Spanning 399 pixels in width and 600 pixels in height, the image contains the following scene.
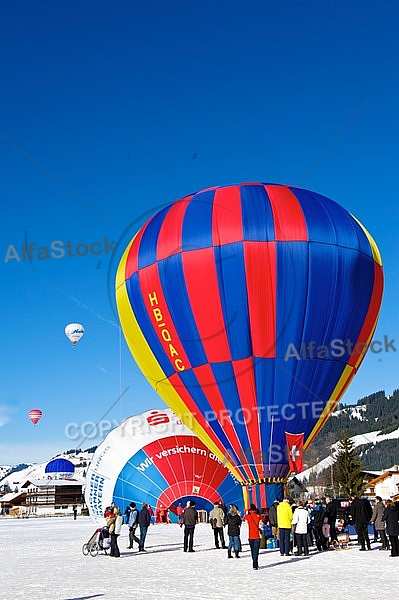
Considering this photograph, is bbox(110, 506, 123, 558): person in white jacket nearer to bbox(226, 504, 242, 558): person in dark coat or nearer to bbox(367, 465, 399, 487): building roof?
bbox(226, 504, 242, 558): person in dark coat

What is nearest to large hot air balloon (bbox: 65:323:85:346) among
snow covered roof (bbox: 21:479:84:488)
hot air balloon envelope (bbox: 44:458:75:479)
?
snow covered roof (bbox: 21:479:84:488)

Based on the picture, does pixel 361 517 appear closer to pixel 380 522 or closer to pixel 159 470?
pixel 380 522

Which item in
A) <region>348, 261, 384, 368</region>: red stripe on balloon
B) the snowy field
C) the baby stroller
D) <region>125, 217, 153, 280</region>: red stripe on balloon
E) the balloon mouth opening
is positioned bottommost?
the snowy field

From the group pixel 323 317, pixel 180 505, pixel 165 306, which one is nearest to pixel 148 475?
pixel 180 505

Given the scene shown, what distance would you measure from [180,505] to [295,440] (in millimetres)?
10261

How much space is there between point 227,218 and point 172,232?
1.98 meters

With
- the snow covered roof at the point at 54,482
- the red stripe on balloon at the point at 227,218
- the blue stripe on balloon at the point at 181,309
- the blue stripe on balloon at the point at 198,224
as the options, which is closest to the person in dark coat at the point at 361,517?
the blue stripe on balloon at the point at 181,309

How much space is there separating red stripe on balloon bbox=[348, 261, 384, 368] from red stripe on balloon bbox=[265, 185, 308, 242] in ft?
11.1

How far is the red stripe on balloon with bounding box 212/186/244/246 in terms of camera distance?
24.0m

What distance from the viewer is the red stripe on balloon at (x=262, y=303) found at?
77.0 feet

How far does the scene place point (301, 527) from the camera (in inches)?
698

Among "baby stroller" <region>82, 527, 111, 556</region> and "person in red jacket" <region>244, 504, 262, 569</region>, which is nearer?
"person in red jacket" <region>244, 504, 262, 569</region>

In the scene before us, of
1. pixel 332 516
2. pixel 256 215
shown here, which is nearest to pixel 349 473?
pixel 256 215

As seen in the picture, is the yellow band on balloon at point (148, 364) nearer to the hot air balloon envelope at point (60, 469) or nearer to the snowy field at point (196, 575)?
the snowy field at point (196, 575)
